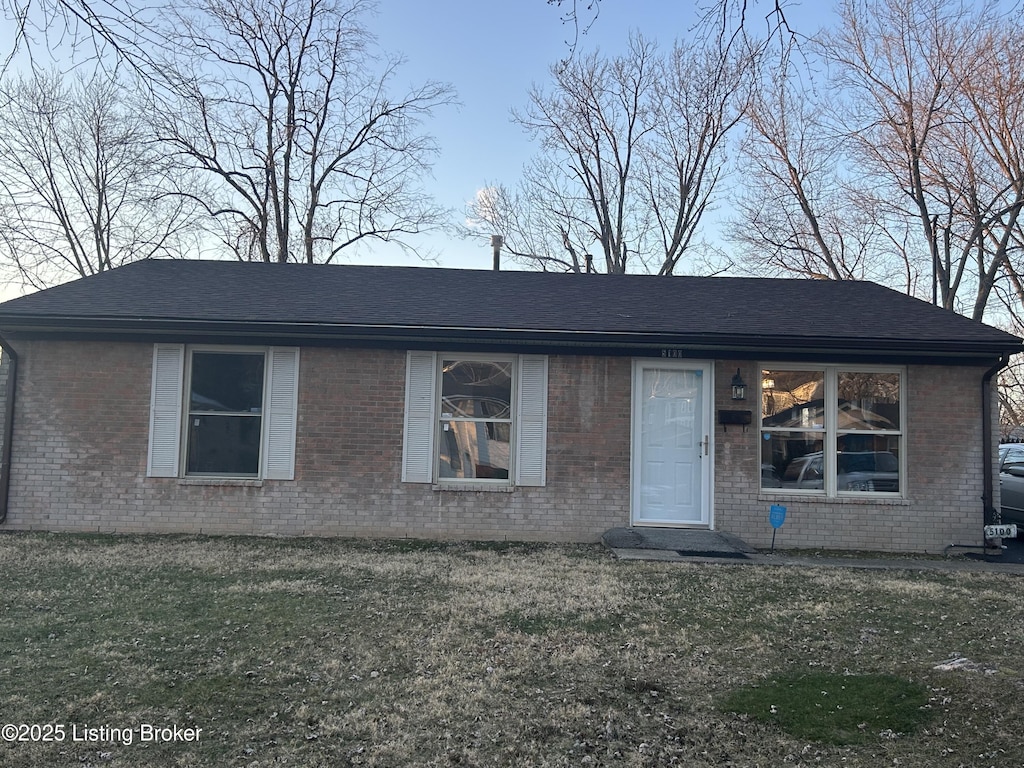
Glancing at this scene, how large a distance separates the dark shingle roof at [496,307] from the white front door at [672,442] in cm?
60

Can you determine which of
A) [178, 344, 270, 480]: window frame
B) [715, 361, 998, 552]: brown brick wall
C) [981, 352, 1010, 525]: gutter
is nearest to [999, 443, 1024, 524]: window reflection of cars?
[981, 352, 1010, 525]: gutter

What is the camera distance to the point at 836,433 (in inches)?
367

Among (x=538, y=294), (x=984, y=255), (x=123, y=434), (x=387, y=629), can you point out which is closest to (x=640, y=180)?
(x=984, y=255)

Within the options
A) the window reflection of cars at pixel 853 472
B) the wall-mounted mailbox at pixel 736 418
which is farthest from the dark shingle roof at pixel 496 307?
the window reflection of cars at pixel 853 472

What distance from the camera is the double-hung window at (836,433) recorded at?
930 cm

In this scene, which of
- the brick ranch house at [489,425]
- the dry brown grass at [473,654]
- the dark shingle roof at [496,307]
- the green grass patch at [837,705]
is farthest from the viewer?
the brick ranch house at [489,425]

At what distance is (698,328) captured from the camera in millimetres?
9234

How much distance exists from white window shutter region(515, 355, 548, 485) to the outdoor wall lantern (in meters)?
2.28

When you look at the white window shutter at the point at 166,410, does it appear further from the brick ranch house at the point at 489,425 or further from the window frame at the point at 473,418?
the window frame at the point at 473,418

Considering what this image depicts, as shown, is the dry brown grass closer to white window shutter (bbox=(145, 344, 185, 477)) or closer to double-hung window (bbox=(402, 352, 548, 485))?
white window shutter (bbox=(145, 344, 185, 477))

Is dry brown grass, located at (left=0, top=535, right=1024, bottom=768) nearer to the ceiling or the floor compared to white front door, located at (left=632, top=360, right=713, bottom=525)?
nearer to the floor

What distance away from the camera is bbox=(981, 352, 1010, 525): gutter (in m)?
9.05

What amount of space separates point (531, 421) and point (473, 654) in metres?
4.68

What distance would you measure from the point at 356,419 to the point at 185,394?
2.10 m
